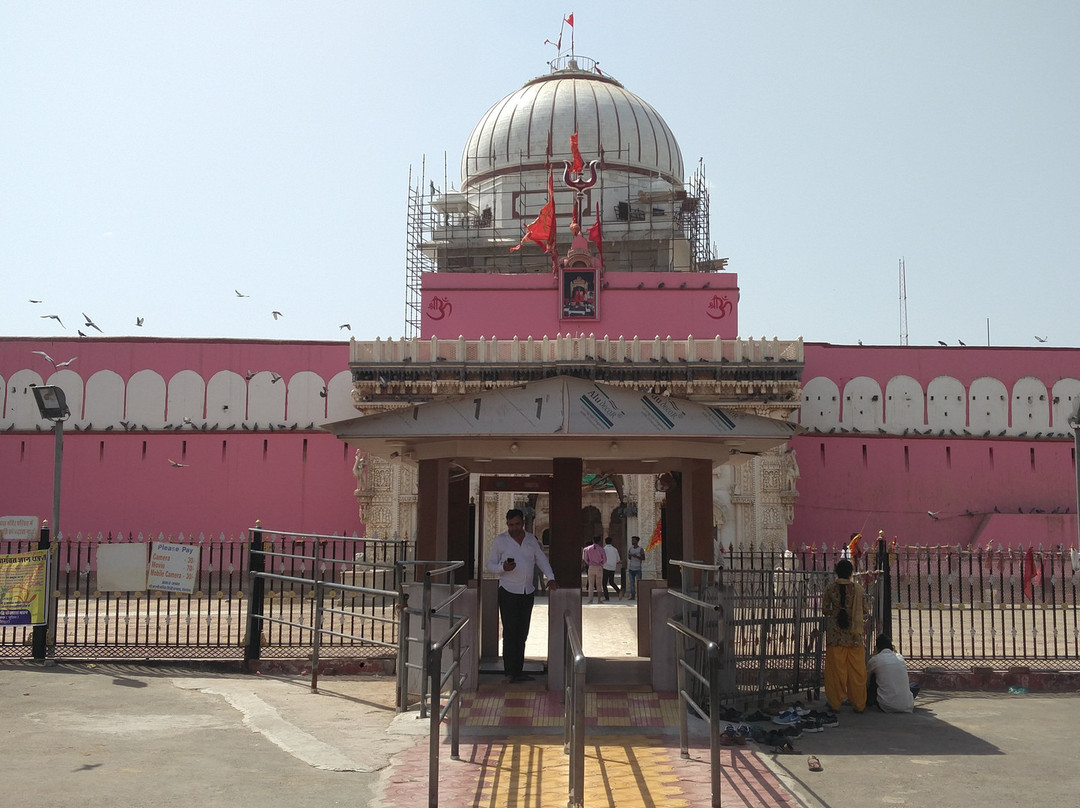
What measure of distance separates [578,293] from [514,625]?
17305 mm

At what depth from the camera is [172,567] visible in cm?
1227

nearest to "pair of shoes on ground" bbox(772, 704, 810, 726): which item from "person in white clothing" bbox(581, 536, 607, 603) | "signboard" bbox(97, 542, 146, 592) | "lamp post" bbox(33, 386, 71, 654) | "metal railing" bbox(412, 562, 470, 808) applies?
"metal railing" bbox(412, 562, 470, 808)

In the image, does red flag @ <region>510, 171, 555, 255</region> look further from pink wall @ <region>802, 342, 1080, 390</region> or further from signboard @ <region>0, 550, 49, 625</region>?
signboard @ <region>0, 550, 49, 625</region>

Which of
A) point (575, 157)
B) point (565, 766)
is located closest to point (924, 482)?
point (575, 157)

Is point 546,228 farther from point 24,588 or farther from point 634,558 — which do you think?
point 24,588

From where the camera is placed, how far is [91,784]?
6.43 meters

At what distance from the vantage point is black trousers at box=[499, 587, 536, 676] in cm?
961

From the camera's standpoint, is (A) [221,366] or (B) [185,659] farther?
(A) [221,366]

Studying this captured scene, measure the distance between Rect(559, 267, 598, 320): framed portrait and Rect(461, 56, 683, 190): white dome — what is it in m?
7.37

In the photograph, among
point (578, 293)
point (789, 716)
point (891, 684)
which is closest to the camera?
point (789, 716)

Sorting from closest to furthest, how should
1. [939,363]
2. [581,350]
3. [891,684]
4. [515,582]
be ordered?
[891,684]
[515,582]
[581,350]
[939,363]

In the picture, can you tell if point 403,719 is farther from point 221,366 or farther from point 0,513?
point 0,513

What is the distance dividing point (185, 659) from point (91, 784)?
5.12 m

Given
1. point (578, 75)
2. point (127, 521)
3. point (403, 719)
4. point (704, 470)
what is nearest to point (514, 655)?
point (403, 719)
